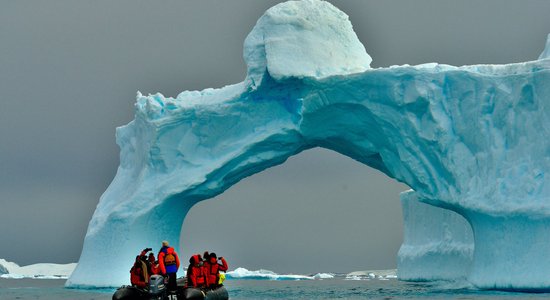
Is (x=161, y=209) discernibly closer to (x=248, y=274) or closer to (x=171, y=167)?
(x=171, y=167)

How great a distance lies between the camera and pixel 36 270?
62219mm

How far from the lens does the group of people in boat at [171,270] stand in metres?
18.1

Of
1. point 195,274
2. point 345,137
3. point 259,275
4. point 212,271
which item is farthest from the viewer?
point 259,275

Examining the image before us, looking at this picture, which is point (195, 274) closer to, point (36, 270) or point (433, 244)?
point (433, 244)

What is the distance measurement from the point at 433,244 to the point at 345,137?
11.7 m

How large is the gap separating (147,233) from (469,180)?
8.49 m

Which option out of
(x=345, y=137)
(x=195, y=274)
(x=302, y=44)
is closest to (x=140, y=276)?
(x=195, y=274)

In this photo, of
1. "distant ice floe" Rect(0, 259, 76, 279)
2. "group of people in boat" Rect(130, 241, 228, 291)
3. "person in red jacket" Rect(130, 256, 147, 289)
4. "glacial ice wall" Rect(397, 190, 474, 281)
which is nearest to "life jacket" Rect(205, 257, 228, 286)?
"group of people in boat" Rect(130, 241, 228, 291)

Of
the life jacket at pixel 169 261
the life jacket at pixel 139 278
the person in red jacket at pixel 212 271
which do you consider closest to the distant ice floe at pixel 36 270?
the person in red jacket at pixel 212 271

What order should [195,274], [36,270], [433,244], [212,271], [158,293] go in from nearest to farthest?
[158,293] < [195,274] < [212,271] < [433,244] < [36,270]

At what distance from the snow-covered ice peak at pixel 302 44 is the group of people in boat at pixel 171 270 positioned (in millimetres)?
6940

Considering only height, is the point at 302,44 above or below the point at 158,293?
above

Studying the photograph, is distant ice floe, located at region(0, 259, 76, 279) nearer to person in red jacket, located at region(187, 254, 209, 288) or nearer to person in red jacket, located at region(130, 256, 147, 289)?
person in red jacket, located at region(187, 254, 209, 288)

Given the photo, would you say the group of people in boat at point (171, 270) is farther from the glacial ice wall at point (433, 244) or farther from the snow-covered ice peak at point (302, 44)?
the glacial ice wall at point (433, 244)
